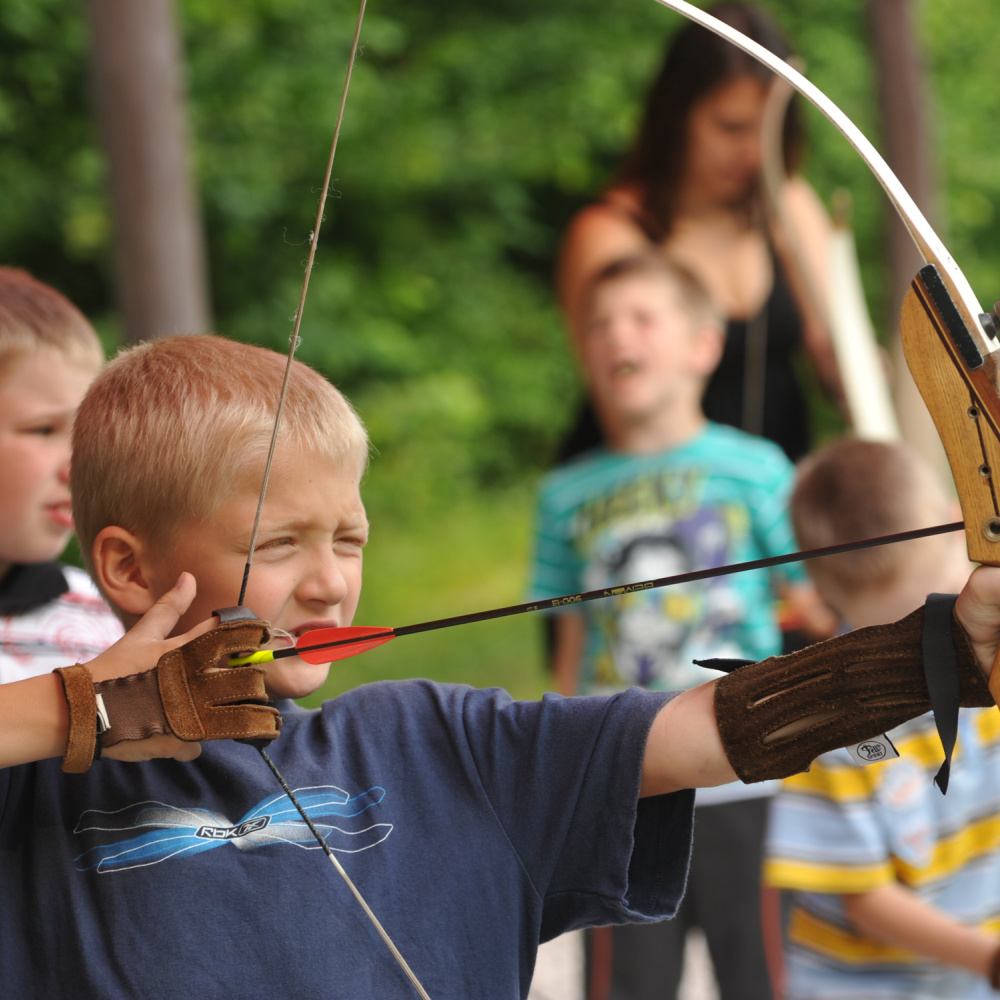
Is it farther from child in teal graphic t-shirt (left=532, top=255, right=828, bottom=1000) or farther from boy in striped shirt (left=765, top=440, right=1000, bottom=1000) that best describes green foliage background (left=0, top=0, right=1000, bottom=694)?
boy in striped shirt (left=765, top=440, right=1000, bottom=1000)

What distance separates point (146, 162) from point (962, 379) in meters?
3.67

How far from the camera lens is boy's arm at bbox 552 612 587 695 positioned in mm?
2965

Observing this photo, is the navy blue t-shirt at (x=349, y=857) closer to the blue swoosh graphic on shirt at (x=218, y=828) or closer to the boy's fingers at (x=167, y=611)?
the blue swoosh graphic on shirt at (x=218, y=828)

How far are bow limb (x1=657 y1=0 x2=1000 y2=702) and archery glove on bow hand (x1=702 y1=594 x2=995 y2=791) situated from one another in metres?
0.05

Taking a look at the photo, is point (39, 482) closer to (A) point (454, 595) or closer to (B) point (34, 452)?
(B) point (34, 452)

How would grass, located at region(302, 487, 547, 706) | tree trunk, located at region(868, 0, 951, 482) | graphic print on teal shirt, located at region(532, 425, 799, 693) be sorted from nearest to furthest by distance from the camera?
graphic print on teal shirt, located at region(532, 425, 799, 693) < tree trunk, located at region(868, 0, 951, 482) < grass, located at region(302, 487, 547, 706)

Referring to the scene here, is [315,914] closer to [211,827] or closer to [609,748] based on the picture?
[211,827]

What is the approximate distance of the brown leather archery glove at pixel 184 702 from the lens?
114cm

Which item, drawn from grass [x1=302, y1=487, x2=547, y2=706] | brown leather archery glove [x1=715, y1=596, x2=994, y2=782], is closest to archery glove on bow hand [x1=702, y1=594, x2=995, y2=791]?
brown leather archery glove [x1=715, y1=596, x2=994, y2=782]

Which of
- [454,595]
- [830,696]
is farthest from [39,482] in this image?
[454,595]

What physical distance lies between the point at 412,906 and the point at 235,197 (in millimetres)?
7054

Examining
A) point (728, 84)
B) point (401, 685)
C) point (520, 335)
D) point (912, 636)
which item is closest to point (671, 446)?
point (728, 84)

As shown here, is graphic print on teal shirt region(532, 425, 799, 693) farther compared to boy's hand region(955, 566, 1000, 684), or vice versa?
graphic print on teal shirt region(532, 425, 799, 693)

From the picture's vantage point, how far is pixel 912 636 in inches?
43.6
